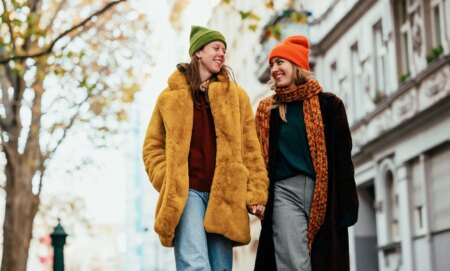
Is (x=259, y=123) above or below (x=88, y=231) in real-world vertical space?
below

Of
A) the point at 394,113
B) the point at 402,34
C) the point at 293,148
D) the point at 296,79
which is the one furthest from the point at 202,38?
the point at 402,34

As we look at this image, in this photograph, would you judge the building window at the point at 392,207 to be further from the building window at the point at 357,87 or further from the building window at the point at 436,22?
the building window at the point at 436,22

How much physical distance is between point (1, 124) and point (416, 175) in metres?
9.12

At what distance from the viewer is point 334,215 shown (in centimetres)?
720

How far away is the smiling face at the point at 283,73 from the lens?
7441 millimetres

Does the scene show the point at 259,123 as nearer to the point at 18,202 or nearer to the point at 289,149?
the point at 289,149

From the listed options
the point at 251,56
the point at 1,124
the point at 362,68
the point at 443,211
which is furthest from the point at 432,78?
the point at 251,56

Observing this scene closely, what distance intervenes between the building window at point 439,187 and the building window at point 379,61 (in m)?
3.76

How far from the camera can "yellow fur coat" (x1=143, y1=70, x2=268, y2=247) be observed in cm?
690

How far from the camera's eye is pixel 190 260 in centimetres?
679

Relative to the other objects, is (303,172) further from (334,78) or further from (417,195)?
(334,78)

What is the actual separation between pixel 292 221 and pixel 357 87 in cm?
2251

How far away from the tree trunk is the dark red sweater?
16703 millimetres

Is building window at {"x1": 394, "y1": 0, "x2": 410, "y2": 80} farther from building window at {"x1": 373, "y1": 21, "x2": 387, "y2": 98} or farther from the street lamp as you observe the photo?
the street lamp
